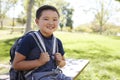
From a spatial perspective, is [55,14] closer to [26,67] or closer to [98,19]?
[26,67]

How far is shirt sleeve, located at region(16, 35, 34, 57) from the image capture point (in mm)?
2912

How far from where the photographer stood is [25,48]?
9.62 feet

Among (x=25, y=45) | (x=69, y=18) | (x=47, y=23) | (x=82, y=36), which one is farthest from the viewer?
(x=69, y=18)

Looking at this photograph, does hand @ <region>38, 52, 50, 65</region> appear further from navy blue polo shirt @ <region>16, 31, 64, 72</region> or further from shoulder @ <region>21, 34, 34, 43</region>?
shoulder @ <region>21, 34, 34, 43</region>

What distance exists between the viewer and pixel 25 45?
9.62 feet

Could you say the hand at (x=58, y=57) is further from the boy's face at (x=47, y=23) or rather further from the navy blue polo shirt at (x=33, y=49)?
the boy's face at (x=47, y=23)

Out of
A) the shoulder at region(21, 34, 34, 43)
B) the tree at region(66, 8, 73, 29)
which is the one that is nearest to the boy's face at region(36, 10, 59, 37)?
the shoulder at region(21, 34, 34, 43)

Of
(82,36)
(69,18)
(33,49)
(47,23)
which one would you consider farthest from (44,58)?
(69,18)

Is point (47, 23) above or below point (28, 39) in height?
above

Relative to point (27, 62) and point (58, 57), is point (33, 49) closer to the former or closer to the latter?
point (27, 62)

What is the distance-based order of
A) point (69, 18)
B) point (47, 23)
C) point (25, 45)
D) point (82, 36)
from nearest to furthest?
point (25, 45) → point (47, 23) → point (82, 36) → point (69, 18)

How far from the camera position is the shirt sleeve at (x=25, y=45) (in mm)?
2912

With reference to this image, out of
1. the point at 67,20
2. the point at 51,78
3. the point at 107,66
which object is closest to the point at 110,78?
the point at 107,66

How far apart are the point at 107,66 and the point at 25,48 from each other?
22.9 feet
